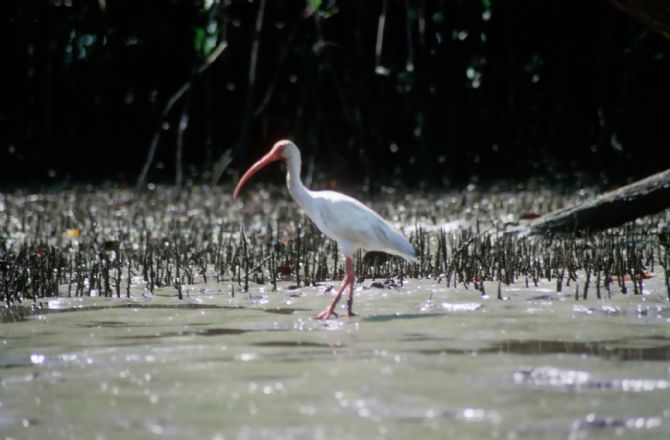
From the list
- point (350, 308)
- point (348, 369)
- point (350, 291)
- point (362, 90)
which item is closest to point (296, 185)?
point (350, 291)

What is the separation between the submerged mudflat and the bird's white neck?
1.49 ft

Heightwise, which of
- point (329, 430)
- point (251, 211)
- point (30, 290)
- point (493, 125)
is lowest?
point (329, 430)

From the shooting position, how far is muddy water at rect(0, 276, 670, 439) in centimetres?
372

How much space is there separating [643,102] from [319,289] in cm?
805

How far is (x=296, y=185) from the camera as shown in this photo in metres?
7.47

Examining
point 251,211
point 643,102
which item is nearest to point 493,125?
point 643,102

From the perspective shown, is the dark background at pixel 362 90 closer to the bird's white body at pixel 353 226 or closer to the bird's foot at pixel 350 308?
the bird's white body at pixel 353 226

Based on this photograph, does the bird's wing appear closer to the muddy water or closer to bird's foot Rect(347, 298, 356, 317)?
the muddy water

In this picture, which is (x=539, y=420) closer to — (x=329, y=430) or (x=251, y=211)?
(x=329, y=430)

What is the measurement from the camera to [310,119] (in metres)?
15.1

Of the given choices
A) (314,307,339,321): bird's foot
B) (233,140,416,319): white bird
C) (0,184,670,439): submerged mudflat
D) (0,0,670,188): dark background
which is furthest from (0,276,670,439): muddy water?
(0,0,670,188): dark background

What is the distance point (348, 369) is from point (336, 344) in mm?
650

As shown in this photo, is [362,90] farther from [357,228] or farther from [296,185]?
[357,228]

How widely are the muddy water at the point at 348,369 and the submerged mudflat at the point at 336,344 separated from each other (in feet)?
0.04
